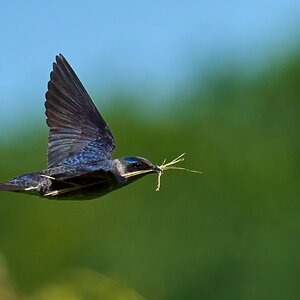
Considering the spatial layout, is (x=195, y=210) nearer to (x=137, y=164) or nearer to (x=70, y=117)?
(x=70, y=117)

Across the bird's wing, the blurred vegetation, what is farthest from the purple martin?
the blurred vegetation

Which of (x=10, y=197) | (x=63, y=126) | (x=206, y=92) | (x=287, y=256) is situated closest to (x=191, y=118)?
(x=206, y=92)

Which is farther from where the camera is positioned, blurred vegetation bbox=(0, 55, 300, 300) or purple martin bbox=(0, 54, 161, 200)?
blurred vegetation bbox=(0, 55, 300, 300)

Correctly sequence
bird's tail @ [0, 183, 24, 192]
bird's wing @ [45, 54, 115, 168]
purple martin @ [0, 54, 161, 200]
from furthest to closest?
bird's wing @ [45, 54, 115, 168], bird's tail @ [0, 183, 24, 192], purple martin @ [0, 54, 161, 200]

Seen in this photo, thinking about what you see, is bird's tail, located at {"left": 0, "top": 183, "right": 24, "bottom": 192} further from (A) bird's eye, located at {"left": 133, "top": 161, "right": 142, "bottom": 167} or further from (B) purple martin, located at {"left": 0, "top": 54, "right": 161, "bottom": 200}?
(A) bird's eye, located at {"left": 133, "top": 161, "right": 142, "bottom": 167}

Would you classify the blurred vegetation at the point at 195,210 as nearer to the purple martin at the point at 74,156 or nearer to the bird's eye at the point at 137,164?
the purple martin at the point at 74,156

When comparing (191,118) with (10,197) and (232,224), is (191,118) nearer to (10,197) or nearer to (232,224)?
(10,197)

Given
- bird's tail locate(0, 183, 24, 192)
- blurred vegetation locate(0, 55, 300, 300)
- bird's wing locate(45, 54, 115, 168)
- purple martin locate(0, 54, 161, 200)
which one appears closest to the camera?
purple martin locate(0, 54, 161, 200)
